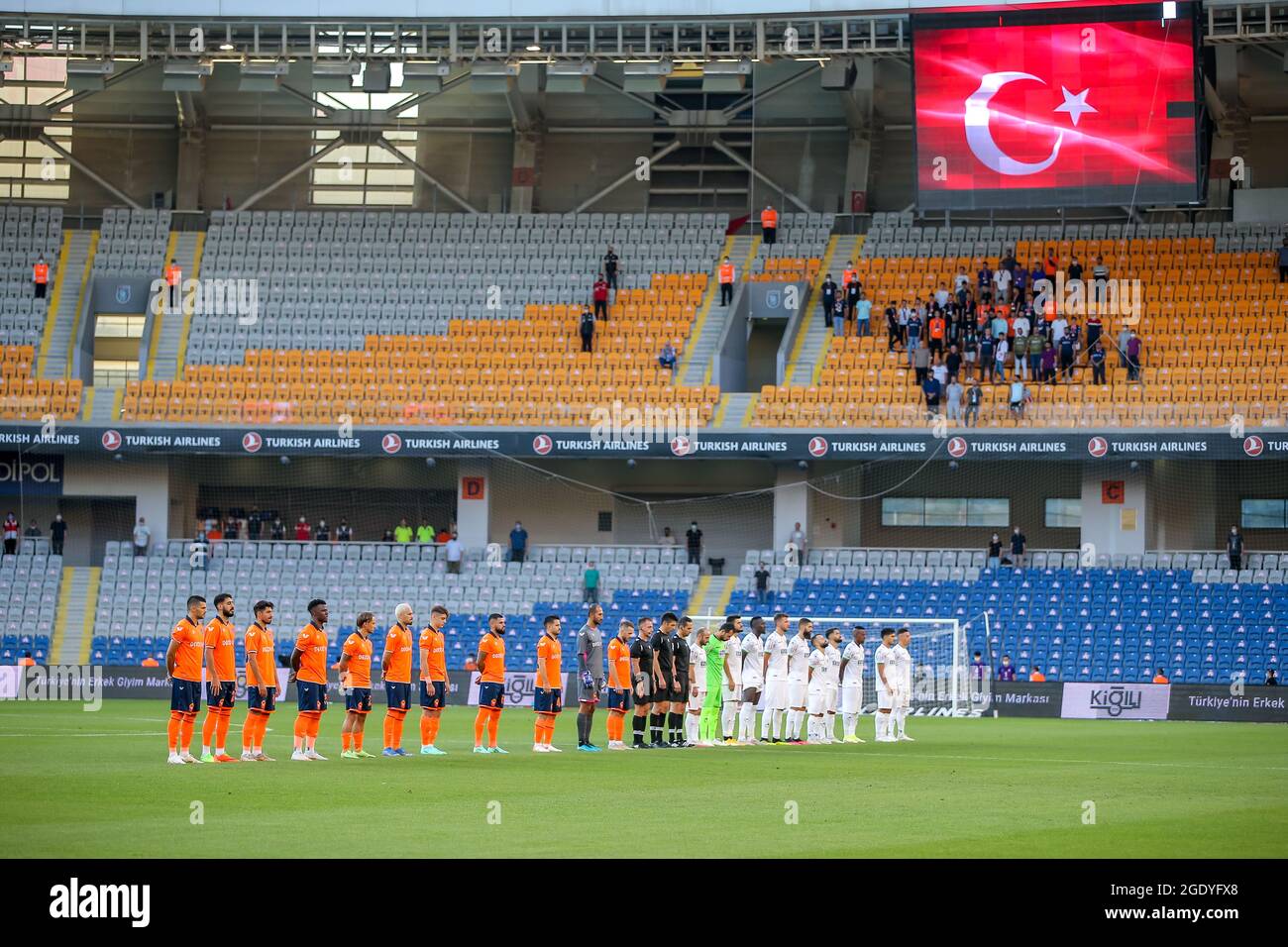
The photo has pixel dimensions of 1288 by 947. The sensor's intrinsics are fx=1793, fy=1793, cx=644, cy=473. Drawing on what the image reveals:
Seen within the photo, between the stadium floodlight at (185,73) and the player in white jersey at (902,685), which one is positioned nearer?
the player in white jersey at (902,685)

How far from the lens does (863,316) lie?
1908 inches

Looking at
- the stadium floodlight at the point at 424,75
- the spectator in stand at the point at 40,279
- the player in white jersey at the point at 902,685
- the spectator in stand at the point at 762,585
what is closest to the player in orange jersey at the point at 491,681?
the player in white jersey at the point at 902,685

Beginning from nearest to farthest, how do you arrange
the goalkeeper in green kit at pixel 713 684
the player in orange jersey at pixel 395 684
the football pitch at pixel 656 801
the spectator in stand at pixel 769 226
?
the football pitch at pixel 656 801
the player in orange jersey at pixel 395 684
the goalkeeper in green kit at pixel 713 684
the spectator in stand at pixel 769 226

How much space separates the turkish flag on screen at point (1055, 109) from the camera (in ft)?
147

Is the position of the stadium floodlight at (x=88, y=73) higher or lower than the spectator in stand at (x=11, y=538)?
higher

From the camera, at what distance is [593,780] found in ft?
63.5

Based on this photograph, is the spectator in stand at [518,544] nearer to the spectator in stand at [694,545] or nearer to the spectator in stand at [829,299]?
the spectator in stand at [694,545]

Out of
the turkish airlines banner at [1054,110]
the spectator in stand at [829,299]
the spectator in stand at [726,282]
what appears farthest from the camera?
the spectator in stand at [726,282]

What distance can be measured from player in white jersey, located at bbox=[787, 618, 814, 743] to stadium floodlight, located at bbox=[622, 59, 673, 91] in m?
24.2

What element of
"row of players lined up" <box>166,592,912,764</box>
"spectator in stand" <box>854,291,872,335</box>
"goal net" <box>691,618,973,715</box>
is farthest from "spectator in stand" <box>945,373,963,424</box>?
"row of players lined up" <box>166,592,912,764</box>

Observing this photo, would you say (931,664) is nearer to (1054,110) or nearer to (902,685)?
(902,685)

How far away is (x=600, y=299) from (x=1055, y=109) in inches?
527

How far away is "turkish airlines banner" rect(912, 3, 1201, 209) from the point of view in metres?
44.8

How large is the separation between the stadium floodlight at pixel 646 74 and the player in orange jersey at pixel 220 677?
30.2 m
